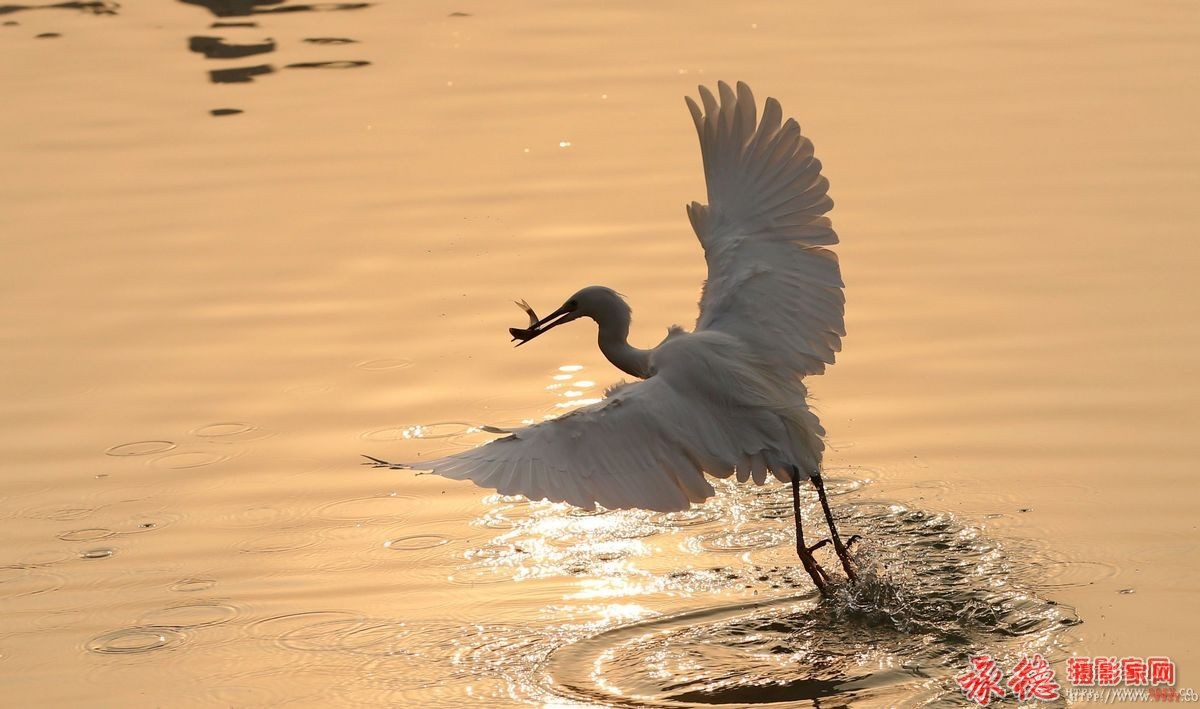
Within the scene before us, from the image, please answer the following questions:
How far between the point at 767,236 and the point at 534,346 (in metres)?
2.06

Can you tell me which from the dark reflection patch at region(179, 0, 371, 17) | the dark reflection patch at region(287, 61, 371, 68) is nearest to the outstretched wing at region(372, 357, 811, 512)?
the dark reflection patch at region(287, 61, 371, 68)

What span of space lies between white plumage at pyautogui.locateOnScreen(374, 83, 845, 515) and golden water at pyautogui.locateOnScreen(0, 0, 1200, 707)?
632mm

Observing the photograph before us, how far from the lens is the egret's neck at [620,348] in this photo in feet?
24.6

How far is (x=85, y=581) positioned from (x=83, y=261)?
3.66 m

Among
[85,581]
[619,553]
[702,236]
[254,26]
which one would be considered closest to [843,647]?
[619,553]

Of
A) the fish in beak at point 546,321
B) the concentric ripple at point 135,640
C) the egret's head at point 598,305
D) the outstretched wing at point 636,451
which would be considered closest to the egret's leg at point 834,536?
the outstretched wing at point 636,451

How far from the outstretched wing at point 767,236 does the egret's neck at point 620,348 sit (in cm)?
29

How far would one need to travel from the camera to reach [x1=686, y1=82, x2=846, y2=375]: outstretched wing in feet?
24.5

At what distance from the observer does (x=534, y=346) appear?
30.8ft

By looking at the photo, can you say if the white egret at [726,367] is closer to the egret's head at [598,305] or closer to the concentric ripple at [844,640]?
the egret's head at [598,305]

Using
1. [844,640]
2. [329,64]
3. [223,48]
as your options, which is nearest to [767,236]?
[844,640]

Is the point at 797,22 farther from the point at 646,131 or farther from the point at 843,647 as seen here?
the point at 843,647

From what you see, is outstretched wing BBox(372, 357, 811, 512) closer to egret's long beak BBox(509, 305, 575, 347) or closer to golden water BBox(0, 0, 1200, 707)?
golden water BBox(0, 0, 1200, 707)

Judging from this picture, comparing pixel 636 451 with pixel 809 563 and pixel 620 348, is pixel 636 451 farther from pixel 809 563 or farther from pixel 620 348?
pixel 620 348
